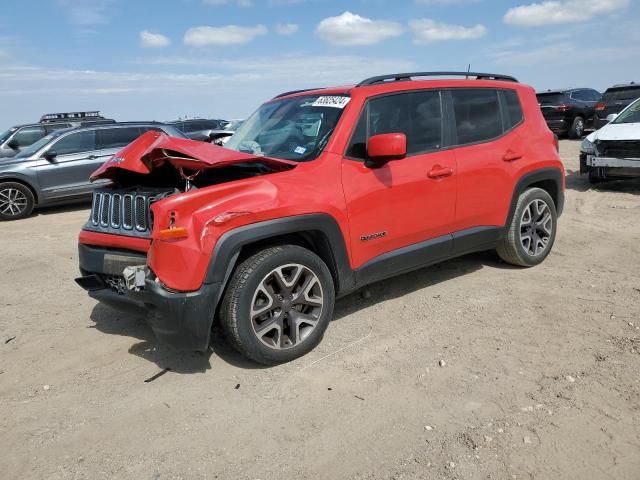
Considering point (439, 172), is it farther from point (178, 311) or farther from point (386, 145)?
point (178, 311)

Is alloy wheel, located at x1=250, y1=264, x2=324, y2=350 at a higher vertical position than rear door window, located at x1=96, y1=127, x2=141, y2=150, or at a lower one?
lower

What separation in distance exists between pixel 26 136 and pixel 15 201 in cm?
Answer: 524

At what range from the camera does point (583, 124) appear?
60.6ft

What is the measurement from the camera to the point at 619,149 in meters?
8.58

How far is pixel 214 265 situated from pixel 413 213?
5.52 ft

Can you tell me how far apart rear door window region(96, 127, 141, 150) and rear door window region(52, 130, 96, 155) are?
129mm

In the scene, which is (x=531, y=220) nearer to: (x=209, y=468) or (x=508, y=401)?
(x=508, y=401)

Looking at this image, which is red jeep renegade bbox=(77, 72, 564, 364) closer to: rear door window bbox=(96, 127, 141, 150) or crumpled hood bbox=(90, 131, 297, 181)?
crumpled hood bbox=(90, 131, 297, 181)

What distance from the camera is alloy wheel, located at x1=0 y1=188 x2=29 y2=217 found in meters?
9.51

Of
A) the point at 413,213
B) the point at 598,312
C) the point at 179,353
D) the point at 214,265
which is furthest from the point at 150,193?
the point at 598,312

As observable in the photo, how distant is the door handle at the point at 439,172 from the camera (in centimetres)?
421

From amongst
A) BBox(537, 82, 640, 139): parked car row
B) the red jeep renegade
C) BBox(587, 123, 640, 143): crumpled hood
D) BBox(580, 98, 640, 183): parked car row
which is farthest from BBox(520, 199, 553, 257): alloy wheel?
BBox(537, 82, 640, 139): parked car row

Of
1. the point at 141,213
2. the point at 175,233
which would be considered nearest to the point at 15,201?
the point at 141,213

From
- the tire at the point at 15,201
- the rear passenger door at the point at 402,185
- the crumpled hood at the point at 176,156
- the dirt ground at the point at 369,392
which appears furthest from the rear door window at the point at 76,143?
the rear passenger door at the point at 402,185
